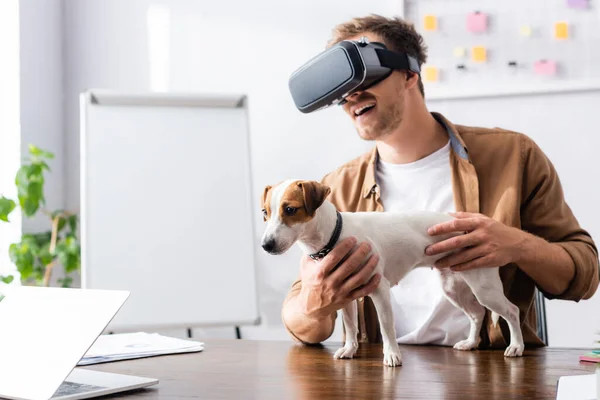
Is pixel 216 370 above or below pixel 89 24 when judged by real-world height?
below

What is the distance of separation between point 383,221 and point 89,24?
245 centimetres

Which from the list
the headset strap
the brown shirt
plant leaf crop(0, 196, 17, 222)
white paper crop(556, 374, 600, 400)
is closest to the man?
the brown shirt

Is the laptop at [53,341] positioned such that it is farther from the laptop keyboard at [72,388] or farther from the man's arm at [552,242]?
the man's arm at [552,242]

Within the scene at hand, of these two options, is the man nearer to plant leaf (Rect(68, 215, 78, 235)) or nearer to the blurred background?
the blurred background

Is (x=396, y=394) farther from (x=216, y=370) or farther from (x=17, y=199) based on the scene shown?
(x=17, y=199)

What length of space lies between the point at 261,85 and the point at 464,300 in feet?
6.09

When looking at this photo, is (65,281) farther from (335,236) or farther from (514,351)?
(514,351)

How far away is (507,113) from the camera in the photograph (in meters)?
2.72

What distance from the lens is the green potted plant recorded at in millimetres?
2771

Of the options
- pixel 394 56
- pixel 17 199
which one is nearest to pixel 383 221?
pixel 394 56

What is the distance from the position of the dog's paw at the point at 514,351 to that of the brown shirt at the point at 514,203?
29 centimetres

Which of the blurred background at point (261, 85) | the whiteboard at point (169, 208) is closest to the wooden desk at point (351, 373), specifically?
the whiteboard at point (169, 208)

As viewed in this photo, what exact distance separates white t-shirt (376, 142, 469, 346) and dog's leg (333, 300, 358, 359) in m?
0.43

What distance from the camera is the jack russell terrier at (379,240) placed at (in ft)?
3.83
